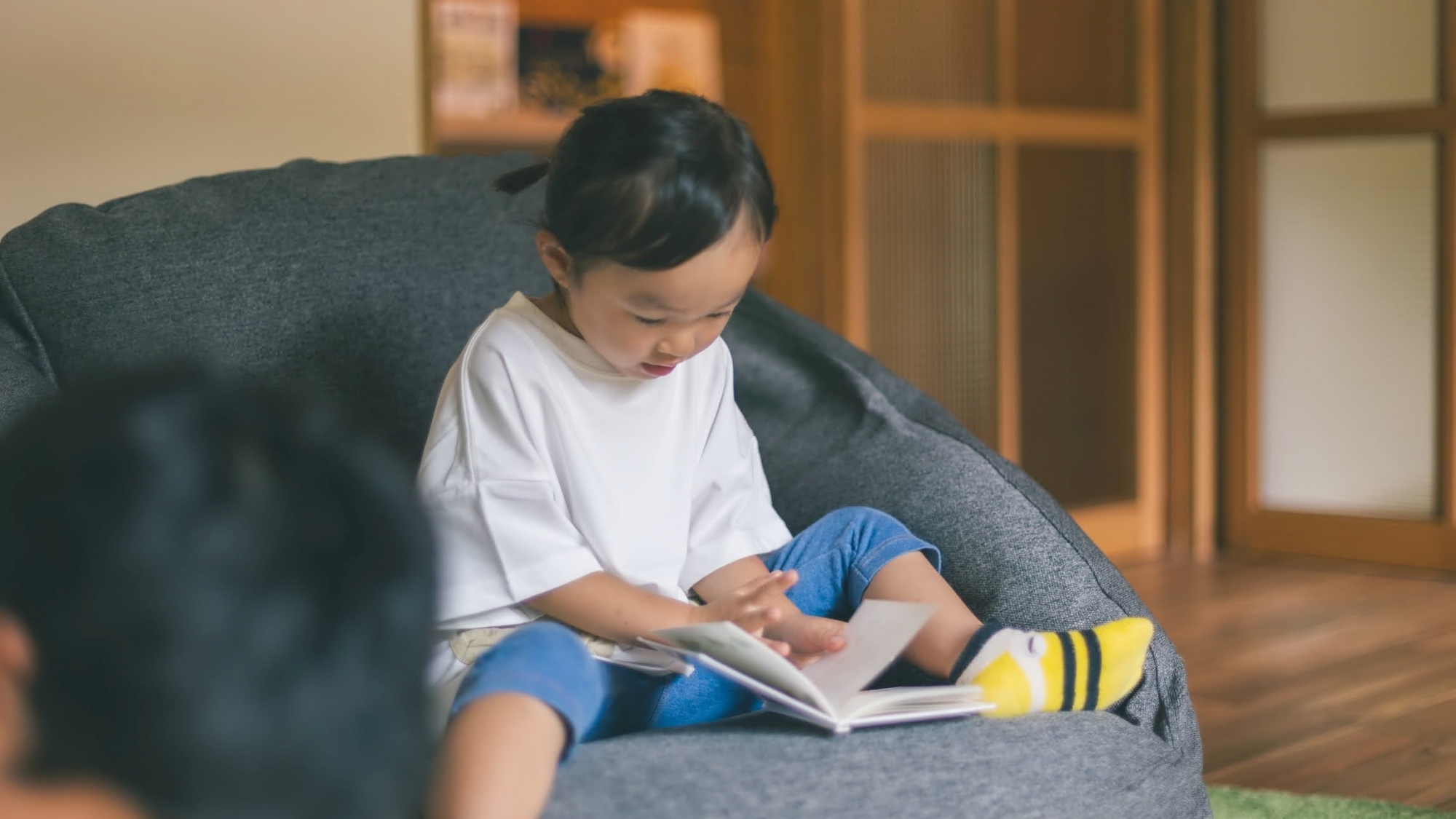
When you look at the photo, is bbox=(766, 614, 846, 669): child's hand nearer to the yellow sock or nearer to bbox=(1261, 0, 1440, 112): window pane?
the yellow sock

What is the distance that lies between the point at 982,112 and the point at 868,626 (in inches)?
81.3

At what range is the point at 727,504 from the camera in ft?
4.78

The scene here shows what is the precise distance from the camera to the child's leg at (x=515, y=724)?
3.27 feet

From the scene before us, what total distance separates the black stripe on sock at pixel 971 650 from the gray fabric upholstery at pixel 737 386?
3.2 inches

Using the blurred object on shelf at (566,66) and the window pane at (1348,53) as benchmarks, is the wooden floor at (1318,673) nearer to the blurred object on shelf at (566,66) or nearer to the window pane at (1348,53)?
the window pane at (1348,53)

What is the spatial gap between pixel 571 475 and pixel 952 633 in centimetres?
37

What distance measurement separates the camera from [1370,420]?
323 cm

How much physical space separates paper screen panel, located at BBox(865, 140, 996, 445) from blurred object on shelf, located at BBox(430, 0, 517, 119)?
1038mm

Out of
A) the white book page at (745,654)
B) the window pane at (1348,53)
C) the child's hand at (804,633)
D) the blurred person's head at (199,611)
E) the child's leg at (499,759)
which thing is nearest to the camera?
the blurred person's head at (199,611)

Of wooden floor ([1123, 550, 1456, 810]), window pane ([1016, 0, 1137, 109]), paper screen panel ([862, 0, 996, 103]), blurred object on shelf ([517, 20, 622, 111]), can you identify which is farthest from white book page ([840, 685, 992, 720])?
blurred object on shelf ([517, 20, 622, 111])

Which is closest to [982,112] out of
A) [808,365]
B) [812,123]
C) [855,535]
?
[812,123]

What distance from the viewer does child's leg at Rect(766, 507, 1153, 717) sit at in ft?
4.07


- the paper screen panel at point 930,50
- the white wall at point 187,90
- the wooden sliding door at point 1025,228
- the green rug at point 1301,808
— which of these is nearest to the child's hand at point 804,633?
the green rug at point 1301,808

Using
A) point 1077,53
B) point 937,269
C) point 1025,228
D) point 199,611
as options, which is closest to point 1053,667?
point 199,611
